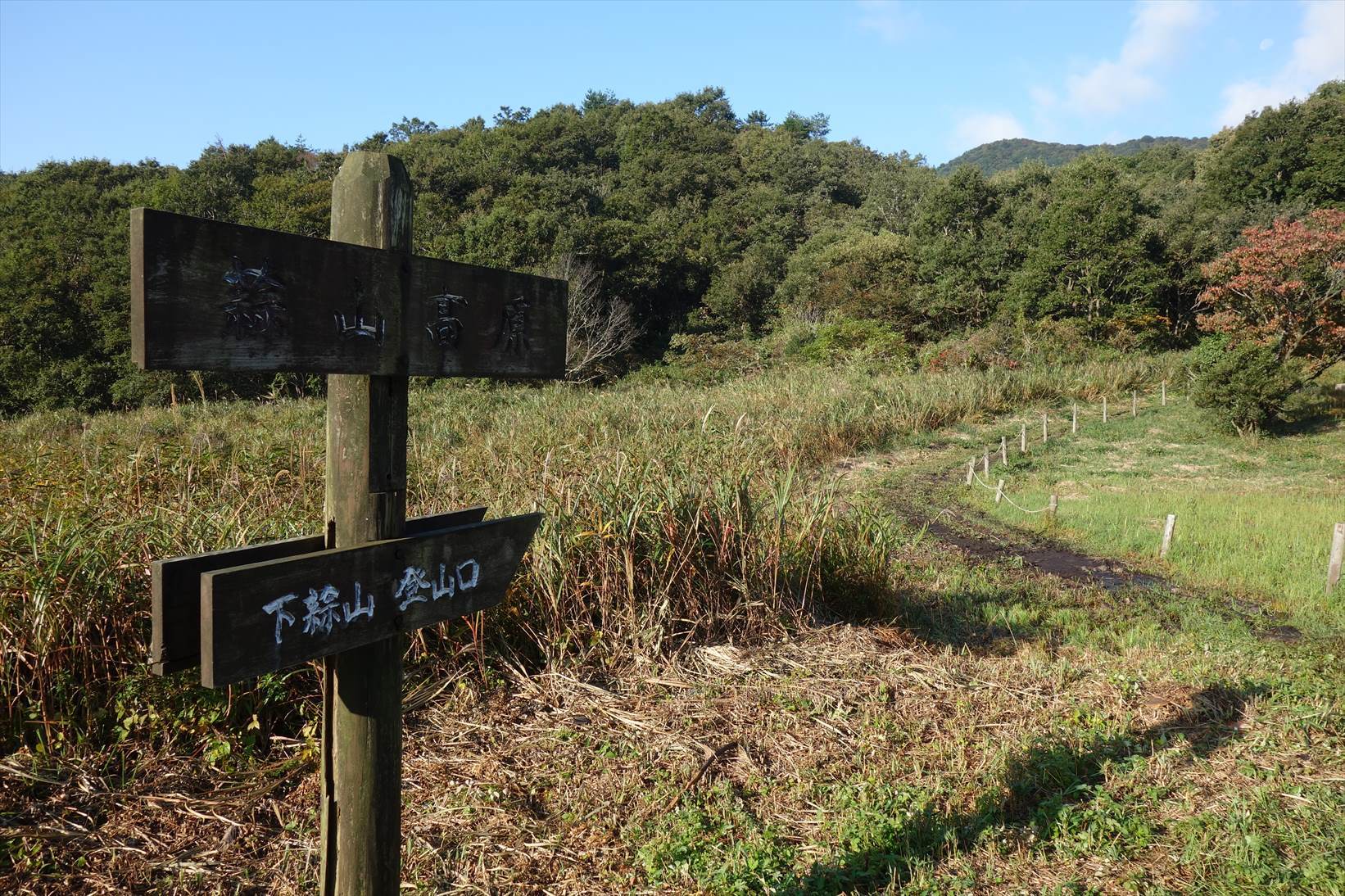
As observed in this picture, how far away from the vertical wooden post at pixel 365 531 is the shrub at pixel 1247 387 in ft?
52.0

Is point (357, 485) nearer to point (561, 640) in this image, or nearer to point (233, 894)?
point (233, 894)

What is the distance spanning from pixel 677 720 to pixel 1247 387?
1447 cm

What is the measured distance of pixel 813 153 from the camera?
38.4 m

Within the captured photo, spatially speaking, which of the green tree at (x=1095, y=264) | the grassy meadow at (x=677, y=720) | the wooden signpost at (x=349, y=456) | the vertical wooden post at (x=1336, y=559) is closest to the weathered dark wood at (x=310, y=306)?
the wooden signpost at (x=349, y=456)

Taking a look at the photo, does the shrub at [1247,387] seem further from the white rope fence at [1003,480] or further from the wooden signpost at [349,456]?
the wooden signpost at [349,456]

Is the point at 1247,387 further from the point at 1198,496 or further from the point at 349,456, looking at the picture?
the point at 349,456

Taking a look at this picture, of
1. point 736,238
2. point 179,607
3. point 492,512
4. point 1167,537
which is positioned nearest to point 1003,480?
point 1167,537

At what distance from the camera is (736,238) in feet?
111

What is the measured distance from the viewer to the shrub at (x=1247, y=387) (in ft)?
45.5

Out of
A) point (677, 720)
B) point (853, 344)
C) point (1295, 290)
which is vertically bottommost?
point (677, 720)

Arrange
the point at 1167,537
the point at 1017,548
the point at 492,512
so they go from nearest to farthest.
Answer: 1. the point at 492,512
2. the point at 1167,537
3. the point at 1017,548

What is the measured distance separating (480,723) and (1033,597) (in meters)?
4.52

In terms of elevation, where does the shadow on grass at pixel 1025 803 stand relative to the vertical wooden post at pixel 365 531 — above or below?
below

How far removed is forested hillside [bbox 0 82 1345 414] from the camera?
23703mm
